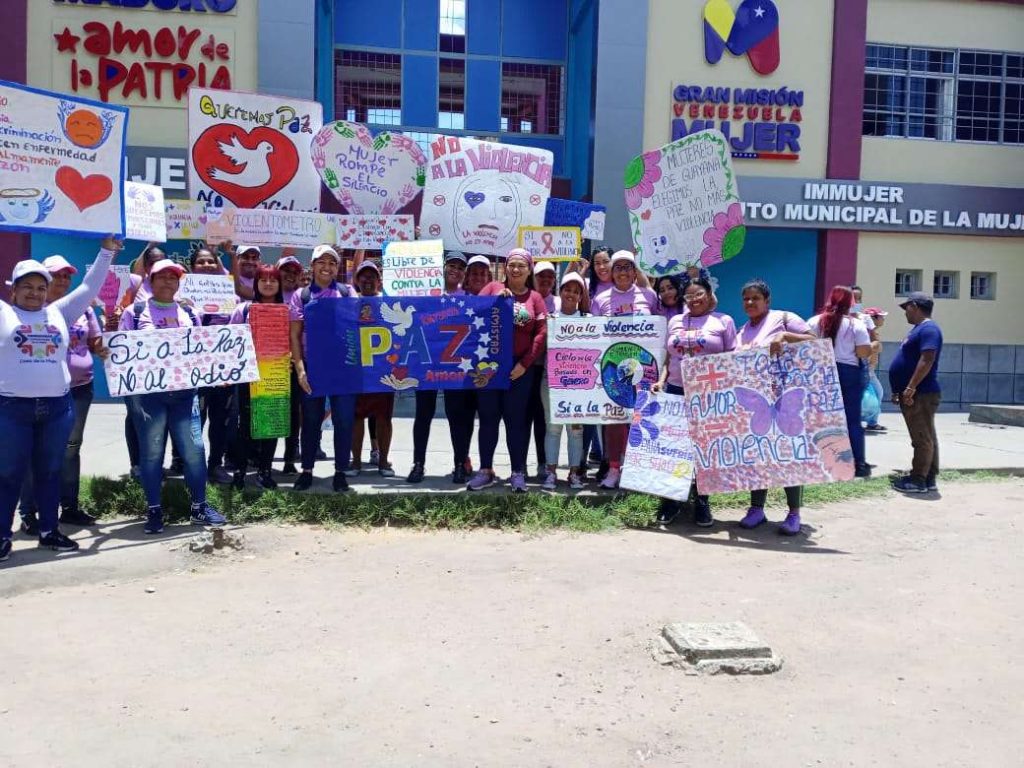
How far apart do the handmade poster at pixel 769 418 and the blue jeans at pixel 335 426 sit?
8.94ft

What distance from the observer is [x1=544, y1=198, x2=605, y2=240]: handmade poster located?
11.3m

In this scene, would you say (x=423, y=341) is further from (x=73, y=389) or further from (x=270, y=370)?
(x=73, y=389)

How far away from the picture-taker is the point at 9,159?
6.07 meters

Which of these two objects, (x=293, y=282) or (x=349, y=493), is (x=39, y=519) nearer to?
(x=349, y=493)

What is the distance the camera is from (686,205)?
8.26 m

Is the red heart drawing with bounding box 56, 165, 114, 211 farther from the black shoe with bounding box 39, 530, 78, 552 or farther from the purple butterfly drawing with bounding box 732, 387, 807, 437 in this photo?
the purple butterfly drawing with bounding box 732, 387, 807, 437

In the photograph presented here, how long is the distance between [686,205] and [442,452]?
12.2 ft

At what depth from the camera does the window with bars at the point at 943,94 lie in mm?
16391

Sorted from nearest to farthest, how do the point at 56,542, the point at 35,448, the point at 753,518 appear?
the point at 35,448
the point at 56,542
the point at 753,518

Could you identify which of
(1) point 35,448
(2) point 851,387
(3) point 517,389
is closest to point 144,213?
(1) point 35,448

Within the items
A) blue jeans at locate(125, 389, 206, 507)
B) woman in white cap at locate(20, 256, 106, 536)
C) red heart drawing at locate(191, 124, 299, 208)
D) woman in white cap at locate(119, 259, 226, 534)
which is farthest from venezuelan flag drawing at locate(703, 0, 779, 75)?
woman in white cap at locate(20, 256, 106, 536)

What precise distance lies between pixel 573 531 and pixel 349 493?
71.6 inches

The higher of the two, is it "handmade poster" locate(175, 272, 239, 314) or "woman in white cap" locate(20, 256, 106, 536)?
"handmade poster" locate(175, 272, 239, 314)

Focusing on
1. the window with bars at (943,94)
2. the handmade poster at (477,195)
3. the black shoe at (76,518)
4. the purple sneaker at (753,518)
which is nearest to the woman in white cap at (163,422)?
the black shoe at (76,518)
